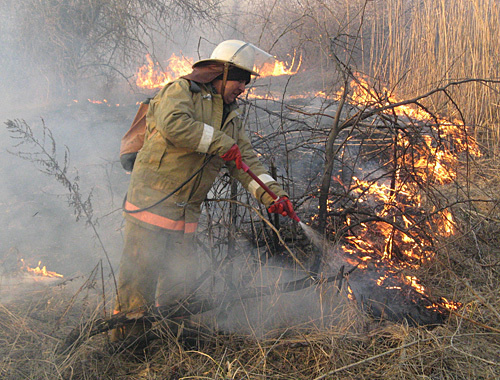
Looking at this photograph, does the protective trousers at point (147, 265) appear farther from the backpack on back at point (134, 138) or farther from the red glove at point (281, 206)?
the red glove at point (281, 206)

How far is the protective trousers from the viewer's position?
9.80 feet

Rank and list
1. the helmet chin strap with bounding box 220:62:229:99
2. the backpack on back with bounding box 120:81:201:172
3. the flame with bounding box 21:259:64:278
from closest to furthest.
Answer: the helmet chin strap with bounding box 220:62:229:99 → the backpack on back with bounding box 120:81:201:172 → the flame with bounding box 21:259:64:278

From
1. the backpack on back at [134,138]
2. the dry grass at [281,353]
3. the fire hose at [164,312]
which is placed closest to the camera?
the dry grass at [281,353]

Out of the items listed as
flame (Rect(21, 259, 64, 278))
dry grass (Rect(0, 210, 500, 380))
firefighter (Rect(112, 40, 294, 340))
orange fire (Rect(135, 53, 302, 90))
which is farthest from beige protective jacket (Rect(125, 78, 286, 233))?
orange fire (Rect(135, 53, 302, 90))

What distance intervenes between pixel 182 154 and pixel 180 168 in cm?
12

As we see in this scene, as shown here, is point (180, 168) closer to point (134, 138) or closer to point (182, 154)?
point (182, 154)

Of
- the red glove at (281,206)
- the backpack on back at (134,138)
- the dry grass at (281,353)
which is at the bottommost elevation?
the dry grass at (281,353)

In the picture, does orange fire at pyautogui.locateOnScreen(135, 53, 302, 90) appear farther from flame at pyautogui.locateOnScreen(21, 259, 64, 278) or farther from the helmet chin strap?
the helmet chin strap

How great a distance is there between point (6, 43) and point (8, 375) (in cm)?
849

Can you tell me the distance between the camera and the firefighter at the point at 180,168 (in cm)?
265

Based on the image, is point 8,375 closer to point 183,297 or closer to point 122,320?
point 122,320

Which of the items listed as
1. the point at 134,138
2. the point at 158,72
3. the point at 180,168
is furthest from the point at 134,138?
the point at 158,72

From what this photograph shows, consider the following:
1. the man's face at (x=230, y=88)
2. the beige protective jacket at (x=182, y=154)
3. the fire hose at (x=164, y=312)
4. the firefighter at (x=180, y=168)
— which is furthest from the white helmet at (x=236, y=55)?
the fire hose at (x=164, y=312)

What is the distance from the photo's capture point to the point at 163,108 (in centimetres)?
264
